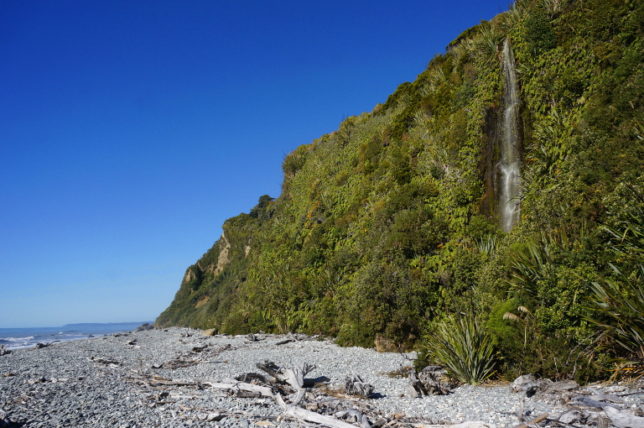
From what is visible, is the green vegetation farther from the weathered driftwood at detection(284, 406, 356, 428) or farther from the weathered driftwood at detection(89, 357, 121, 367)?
the weathered driftwood at detection(89, 357, 121, 367)

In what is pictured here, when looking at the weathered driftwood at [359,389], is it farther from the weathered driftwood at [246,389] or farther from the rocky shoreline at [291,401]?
the weathered driftwood at [246,389]

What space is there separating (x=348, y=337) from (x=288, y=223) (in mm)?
13492

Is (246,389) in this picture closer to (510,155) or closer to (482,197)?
(482,197)

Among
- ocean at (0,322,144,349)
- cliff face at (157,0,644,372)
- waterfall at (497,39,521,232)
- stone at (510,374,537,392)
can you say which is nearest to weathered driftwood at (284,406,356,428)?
stone at (510,374,537,392)

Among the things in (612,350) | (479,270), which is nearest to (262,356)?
(479,270)

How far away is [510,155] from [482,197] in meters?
1.63

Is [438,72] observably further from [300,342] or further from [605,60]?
[300,342]

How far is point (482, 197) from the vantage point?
44.0ft

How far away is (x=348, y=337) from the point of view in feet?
44.2

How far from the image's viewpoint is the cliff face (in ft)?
25.9

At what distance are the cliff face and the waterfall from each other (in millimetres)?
138

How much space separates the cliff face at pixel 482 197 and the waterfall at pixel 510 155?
138mm

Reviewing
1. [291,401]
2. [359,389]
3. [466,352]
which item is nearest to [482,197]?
[466,352]

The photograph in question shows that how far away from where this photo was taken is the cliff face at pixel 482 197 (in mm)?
7895
